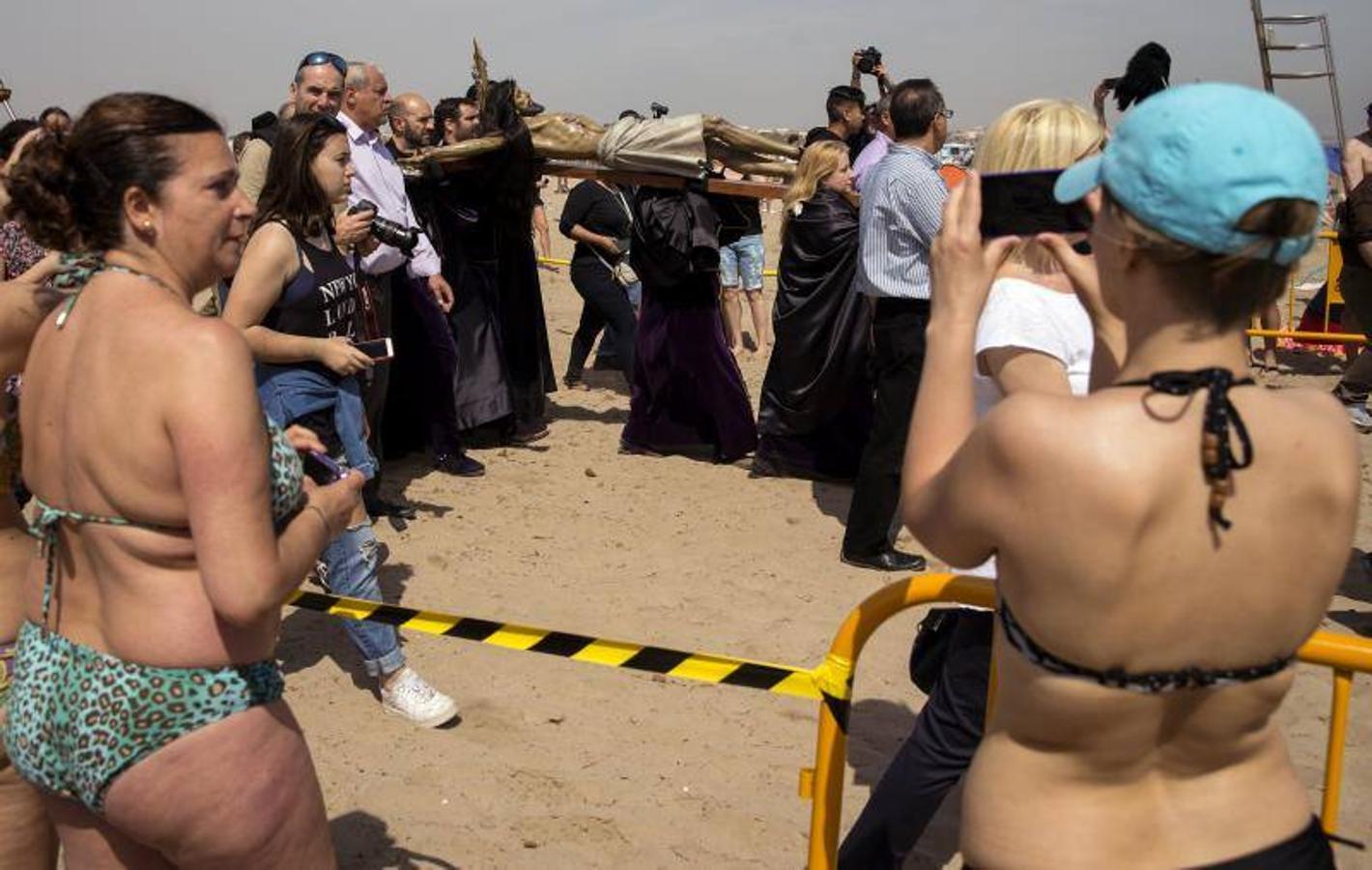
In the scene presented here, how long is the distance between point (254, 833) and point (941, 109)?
14.6ft

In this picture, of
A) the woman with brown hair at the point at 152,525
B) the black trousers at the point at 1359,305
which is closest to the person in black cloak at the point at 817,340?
the black trousers at the point at 1359,305

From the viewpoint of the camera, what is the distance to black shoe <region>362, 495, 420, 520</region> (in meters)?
6.45

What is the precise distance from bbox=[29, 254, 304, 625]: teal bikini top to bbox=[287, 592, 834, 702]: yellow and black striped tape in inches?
30.2

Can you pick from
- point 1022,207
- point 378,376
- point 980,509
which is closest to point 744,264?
point 378,376

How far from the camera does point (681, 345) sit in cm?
755

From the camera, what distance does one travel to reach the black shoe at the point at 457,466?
734 centimetres

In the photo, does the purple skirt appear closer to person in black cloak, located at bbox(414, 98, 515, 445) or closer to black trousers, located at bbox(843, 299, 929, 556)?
person in black cloak, located at bbox(414, 98, 515, 445)

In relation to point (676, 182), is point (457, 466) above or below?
below

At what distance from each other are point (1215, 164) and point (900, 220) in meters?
4.07

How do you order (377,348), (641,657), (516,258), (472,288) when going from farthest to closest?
(516,258)
(472,288)
(377,348)
(641,657)

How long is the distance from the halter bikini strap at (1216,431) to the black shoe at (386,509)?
5334 mm

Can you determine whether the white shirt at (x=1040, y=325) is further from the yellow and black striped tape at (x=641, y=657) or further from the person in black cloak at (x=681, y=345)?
the person in black cloak at (x=681, y=345)

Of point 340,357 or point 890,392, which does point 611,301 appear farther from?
point 340,357

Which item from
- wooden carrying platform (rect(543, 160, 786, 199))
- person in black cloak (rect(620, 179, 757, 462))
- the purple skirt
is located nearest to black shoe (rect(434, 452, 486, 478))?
person in black cloak (rect(620, 179, 757, 462))
